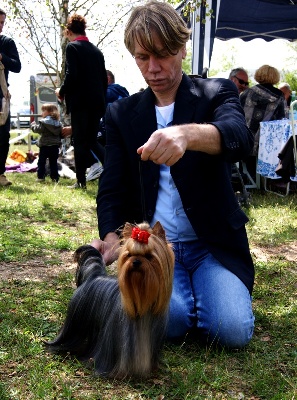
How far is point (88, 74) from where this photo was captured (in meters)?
7.37

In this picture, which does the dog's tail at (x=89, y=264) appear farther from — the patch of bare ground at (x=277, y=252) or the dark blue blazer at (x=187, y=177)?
the patch of bare ground at (x=277, y=252)

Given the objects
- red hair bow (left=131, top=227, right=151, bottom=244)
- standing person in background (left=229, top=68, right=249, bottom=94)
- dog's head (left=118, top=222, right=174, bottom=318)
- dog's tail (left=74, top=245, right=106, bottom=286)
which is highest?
standing person in background (left=229, top=68, right=249, bottom=94)

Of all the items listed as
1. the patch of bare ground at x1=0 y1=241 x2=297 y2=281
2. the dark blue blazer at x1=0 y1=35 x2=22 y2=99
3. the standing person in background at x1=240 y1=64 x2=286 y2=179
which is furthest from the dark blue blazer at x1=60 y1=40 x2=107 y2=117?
the patch of bare ground at x1=0 y1=241 x2=297 y2=281

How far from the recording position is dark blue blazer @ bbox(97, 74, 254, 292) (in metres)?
2.77

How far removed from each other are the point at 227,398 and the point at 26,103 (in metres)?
30.5

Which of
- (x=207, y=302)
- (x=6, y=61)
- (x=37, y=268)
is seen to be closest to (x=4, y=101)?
(x=6, y=61)

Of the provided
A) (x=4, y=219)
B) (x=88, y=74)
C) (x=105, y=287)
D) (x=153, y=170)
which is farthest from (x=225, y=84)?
(x=88, y=74)

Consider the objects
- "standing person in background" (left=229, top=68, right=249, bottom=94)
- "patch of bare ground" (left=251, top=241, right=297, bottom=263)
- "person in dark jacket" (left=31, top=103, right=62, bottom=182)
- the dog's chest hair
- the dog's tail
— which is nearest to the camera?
the dog's chest hair

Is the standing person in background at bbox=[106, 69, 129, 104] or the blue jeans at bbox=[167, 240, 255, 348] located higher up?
the standing person in background at bbox=[106, 69, 129, 104]

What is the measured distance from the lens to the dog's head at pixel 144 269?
7.22ft

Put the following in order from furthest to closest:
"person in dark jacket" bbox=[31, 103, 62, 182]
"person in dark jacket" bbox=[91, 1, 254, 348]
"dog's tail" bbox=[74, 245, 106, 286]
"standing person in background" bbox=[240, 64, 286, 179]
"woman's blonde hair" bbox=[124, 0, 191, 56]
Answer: "person in dark jacket" bbox=[31, 103, 62, 182], "standing person in background" bbox=[240, 64, 286, 179], "person in dark jacket" bbox=[91, 1, 254, 348], "dog's tail" bbox=[74, 245, 106, 286], "woman's blonde hair" bbox=[124, 0, 191, 56]

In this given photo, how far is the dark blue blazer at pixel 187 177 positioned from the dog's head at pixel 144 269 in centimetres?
47

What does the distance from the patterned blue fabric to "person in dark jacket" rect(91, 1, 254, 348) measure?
4355mm

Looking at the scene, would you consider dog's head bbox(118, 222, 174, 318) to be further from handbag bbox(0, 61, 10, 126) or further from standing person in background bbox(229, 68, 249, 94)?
standing person in background bbox(229, 68, 249, 94)
